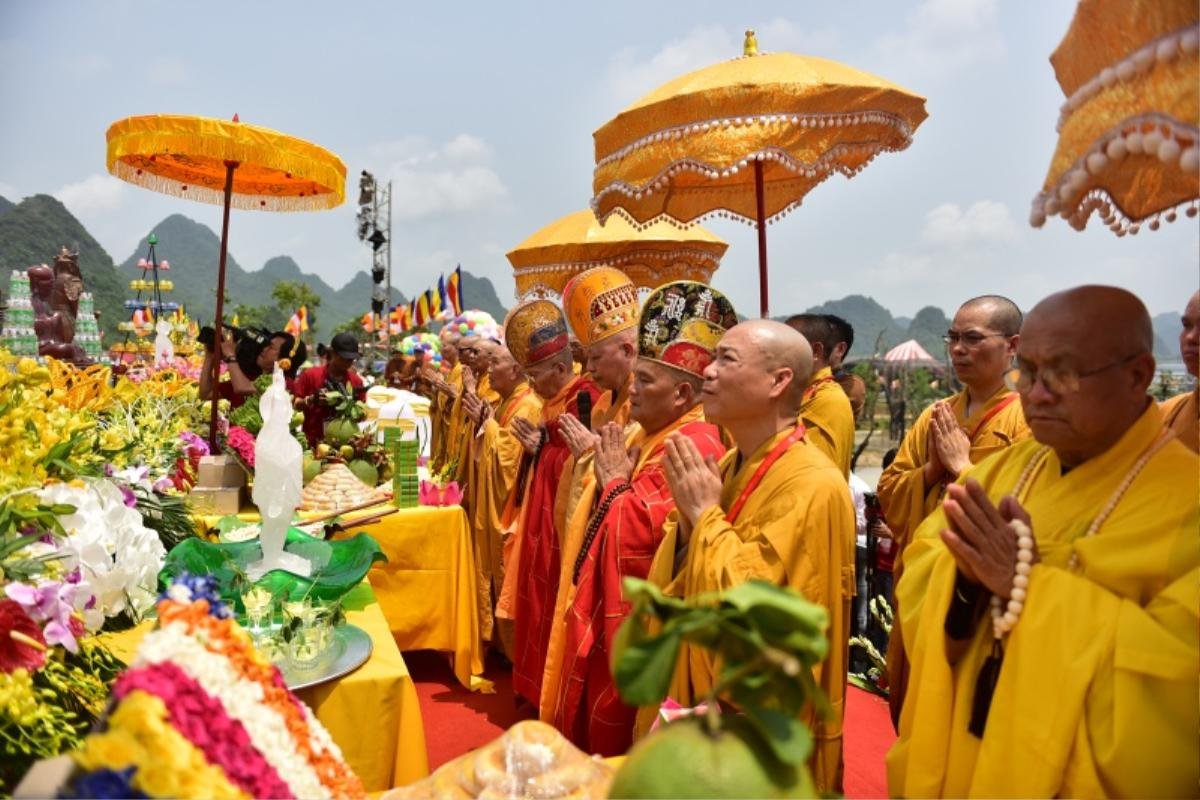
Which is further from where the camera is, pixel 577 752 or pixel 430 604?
pixel 430 604

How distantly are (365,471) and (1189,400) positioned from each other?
421 centimetres

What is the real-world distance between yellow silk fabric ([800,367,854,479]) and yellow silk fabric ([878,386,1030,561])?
243 millimetres

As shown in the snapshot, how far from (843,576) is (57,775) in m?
2.12

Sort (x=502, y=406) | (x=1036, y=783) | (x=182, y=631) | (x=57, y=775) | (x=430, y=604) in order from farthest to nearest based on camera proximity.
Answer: (x=502, y=406) < (x=430, y=604) < (x=1036, y=783) < (x=182, y=631) < (x=57, y=775)

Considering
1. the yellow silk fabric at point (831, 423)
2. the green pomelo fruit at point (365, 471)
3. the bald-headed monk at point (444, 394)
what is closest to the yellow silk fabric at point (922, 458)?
the yellow silk fabric at point (831, 423)

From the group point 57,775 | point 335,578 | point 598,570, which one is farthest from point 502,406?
point 57,775

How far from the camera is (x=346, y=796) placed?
1246 mm

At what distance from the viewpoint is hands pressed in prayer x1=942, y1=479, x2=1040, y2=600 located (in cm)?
162

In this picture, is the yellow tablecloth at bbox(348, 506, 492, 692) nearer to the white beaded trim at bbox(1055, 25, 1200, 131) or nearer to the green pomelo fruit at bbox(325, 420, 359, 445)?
the green pomelo fruit at bbox(325, 420, 359, 445)

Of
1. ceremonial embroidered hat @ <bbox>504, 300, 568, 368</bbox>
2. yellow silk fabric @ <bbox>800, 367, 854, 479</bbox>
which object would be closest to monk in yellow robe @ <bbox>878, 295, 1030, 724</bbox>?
yellow silk fabric @ <bbox>800, 367, 854, 479</bbox>

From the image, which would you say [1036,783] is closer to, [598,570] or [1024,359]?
[1024,359]

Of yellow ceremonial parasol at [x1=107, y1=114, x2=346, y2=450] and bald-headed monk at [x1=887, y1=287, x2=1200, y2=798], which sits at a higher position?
yellow ceremonial parasol at [x1=107, y1=114, x2=346, y2=450]

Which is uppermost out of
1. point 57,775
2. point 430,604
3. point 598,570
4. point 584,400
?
point 584,400

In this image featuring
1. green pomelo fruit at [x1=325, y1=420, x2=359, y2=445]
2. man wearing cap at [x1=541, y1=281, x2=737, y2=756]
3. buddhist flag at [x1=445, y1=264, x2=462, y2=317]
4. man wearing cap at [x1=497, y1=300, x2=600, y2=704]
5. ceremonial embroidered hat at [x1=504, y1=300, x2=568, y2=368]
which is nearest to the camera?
man wearing cap at [x1=541, y1=281, x2=737, y2=756]
